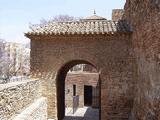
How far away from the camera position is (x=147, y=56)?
9539 mm

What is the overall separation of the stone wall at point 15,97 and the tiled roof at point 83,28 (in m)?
2.47

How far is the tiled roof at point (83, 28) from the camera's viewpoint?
13.0m

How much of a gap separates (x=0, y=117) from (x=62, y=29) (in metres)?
6.64

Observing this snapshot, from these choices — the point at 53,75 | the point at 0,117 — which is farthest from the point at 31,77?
the point at 0,117

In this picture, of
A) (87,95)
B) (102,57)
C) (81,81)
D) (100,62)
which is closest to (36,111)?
(100,62)

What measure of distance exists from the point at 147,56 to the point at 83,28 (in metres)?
4.83

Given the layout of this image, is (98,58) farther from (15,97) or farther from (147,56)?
(15,97)

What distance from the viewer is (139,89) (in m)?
11.2

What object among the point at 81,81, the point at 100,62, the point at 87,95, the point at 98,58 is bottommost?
the point at 87,95

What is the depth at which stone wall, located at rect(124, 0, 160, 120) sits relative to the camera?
8.19 meters

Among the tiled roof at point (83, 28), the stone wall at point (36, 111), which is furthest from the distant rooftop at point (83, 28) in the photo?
the stone wall at point (36, 111)

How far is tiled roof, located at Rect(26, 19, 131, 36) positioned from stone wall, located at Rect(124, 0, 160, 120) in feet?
3.56

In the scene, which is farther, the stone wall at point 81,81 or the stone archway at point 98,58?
the stone wall at point 81,81

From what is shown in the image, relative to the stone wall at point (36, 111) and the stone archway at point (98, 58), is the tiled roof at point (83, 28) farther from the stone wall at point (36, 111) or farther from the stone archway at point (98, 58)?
the stone wall at point (36, 111)
